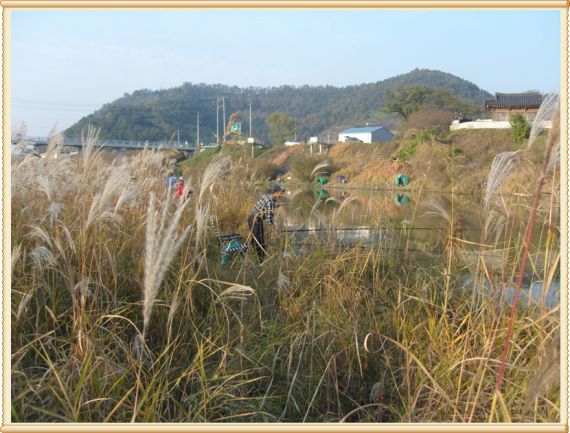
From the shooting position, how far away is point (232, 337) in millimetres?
2439

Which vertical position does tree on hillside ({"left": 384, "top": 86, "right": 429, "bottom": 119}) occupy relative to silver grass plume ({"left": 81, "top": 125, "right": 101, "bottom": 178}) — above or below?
above

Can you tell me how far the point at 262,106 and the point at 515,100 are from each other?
73968mm

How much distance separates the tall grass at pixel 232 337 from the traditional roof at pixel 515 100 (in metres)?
40.8

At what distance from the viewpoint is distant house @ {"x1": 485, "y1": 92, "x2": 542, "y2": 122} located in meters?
37.6

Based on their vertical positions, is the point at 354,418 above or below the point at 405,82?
below

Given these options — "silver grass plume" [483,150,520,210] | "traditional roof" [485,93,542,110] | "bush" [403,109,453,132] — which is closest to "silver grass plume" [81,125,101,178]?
"silver grass plume" [483,150,520,210]

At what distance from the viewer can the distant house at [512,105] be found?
123 feet

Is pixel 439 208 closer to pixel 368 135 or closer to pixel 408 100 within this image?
pixel 408 100

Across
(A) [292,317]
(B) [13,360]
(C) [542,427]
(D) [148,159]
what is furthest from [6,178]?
(D) [148,159]

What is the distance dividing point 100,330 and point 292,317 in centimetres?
109

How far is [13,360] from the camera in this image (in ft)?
6.17

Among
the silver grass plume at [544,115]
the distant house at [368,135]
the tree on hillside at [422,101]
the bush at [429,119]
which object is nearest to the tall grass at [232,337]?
the silver grass plume at [544,115]

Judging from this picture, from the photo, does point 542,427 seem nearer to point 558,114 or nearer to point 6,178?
point 558,114

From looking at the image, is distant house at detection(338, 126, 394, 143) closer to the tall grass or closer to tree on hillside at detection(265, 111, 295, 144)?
tree on hillside at detection(265, 111, 295, 144)
